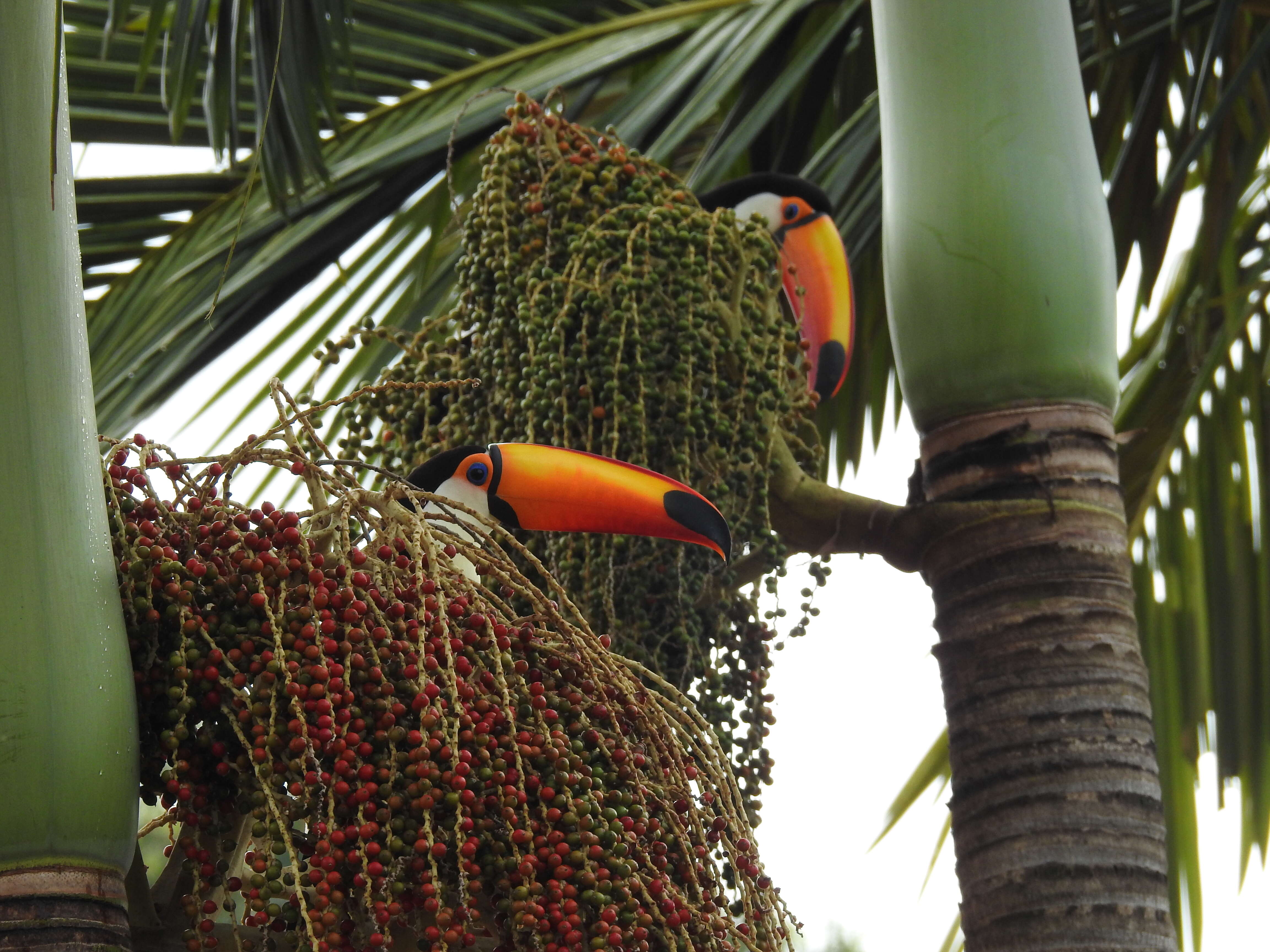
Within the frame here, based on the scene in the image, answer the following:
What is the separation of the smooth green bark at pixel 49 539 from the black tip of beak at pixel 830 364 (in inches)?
59.0

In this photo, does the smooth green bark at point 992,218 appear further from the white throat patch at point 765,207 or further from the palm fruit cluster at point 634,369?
the white throat patch at point 765,207

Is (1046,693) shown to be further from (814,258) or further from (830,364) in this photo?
(814,258)

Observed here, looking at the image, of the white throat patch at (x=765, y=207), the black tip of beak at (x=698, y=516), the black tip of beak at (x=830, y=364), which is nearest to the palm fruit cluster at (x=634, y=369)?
the black tip of beak at (x=698, y=516)

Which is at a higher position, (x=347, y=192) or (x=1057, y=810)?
(x=347, y=192)

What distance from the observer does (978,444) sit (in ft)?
6.06

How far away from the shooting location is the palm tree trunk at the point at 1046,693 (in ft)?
5.26

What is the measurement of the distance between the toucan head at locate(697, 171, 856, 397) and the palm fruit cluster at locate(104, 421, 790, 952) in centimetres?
124

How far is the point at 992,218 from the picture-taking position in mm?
1821

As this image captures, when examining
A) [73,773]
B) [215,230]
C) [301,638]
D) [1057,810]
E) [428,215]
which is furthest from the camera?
[428,215]

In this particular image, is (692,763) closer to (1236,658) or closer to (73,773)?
(73,773)

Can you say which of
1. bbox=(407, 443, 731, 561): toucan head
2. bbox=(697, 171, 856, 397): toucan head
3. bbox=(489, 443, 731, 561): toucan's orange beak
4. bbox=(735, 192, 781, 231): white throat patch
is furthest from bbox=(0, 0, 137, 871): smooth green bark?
bbox=(735, 192, 781, 231): white throat patch

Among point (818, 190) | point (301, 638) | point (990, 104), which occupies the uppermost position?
point (818, 190)

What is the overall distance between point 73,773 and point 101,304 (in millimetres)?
1885

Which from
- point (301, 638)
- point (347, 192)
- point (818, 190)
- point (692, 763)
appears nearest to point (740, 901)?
point (692, 763)
